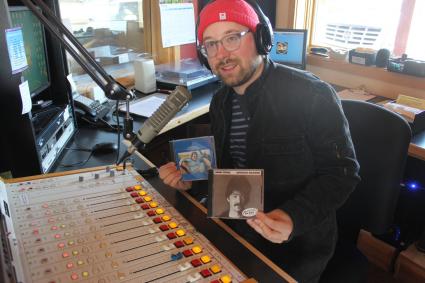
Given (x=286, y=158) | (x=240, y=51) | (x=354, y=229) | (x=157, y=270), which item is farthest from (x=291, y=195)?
(x=157, y=270)

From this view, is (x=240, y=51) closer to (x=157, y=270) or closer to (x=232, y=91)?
(x=232, y=91)

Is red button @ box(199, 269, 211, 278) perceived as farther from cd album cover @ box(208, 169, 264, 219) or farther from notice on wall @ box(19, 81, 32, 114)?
notice on wall @ box(19, 81, 32, 114)

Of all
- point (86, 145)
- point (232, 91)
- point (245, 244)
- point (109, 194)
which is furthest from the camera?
point (86, 145)

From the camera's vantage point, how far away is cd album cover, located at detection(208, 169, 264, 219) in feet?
2.55

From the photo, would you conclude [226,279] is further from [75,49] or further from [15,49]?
[15,49]

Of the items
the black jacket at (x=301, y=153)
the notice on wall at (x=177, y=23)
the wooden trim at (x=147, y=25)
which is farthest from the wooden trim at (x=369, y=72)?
the black jacket at (x=301, y=153)

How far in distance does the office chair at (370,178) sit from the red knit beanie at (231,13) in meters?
0.48

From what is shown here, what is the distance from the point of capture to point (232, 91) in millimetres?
1246

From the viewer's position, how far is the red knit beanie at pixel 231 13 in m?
1.02

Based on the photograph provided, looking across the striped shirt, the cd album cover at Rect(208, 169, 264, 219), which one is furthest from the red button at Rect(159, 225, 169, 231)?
the striped shirt

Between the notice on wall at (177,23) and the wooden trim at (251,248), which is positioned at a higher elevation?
the notice on wall at (177,23)

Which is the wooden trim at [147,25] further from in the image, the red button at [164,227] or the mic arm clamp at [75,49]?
the red button at [164,227]

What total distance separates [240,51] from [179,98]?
28cm

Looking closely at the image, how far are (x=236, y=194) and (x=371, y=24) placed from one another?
226 centimetres
